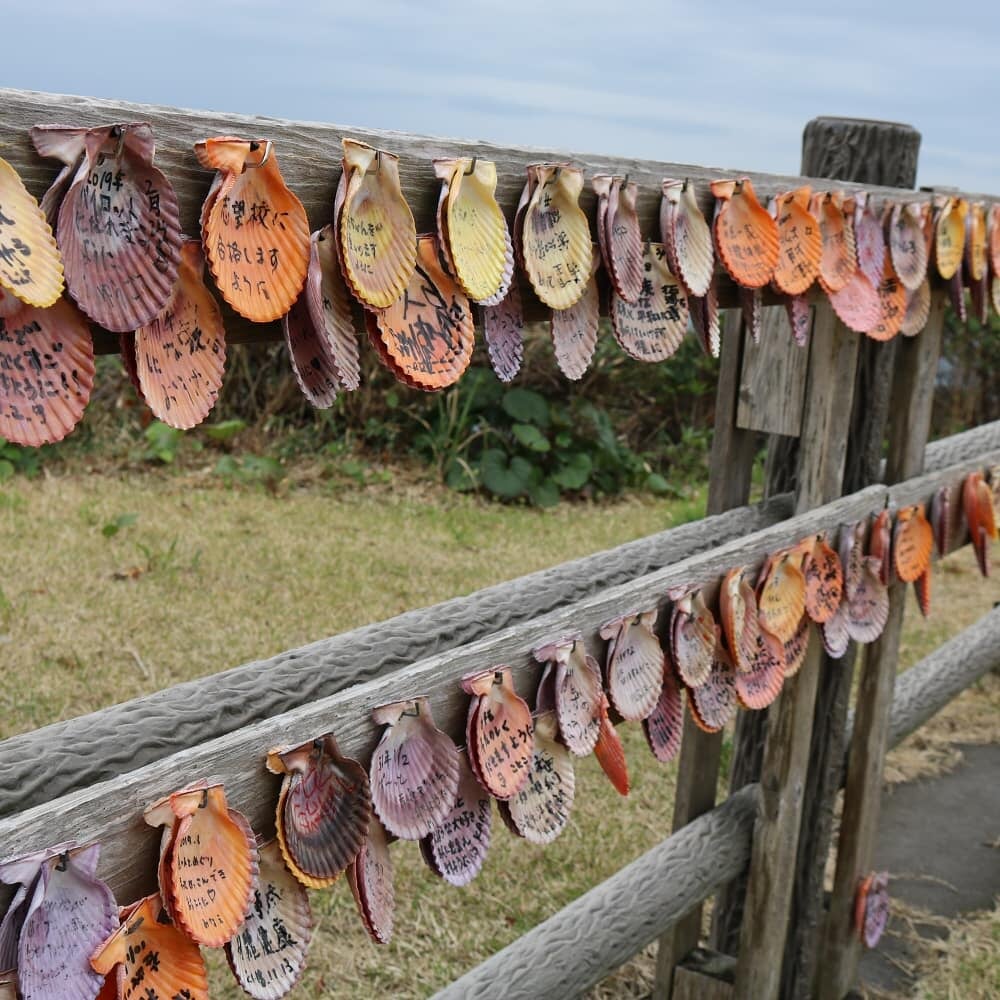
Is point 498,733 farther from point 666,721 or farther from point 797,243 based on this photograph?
point 797,243

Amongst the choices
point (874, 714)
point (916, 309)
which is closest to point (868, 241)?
point (916, 309)

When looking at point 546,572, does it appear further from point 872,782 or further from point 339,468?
point 339,468

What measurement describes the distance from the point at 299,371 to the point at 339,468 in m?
4.52

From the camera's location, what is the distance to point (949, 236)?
6.57 feet

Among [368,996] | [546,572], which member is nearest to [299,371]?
[546,572]

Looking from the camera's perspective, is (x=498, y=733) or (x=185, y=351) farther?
(x=498, y=733)

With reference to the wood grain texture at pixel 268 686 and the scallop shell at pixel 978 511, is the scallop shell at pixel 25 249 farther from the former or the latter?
the scallop shell at pixel 978 511

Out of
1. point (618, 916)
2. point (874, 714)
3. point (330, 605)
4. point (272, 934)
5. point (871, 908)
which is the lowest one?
point (871, 908)

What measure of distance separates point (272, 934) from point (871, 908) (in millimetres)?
1699

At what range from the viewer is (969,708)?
407 cm

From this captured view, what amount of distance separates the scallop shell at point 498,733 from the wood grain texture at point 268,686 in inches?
4.6

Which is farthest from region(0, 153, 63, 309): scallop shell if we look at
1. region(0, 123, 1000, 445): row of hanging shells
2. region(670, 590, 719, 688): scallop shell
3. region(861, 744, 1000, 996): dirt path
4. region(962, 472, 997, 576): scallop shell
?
region(861, 744, 1000, 996): dirt path

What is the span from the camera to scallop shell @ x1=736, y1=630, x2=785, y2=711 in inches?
67.1

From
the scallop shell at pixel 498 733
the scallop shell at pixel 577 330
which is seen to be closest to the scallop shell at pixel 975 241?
the scallop shell at pixel 577 330
